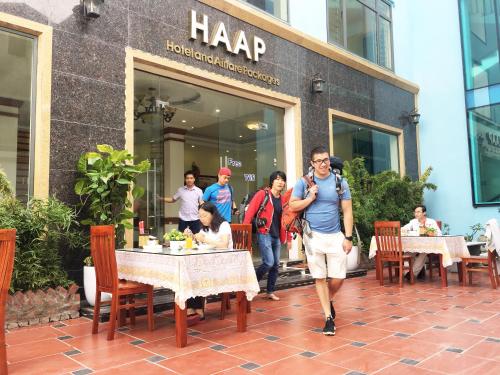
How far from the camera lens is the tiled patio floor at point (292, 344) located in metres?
3.09

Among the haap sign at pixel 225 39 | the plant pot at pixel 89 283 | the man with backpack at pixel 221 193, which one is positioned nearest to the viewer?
the plant pot at pixel 89 283

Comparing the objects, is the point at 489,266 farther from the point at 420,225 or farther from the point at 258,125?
the point at 258,125

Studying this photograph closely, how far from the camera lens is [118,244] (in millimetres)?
5359

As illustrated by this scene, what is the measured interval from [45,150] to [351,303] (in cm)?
413

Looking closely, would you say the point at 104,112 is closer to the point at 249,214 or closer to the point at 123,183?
the point at 123,183

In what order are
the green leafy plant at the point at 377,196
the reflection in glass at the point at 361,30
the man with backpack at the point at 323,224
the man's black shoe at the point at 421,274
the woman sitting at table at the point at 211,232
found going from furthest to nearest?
the reflection in glass at the point at 361,30, the green leafy plant at the point at 377,196, the man's black shoe at the point at 421,274, the woman sitting at table at the point at 211,232, the man with backpack at the point at 323,224

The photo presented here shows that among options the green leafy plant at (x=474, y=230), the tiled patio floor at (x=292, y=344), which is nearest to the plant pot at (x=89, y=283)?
the tiled patio floor at (x=292, y=344)

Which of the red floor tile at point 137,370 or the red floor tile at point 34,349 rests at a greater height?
the red floor tile at point 137,370

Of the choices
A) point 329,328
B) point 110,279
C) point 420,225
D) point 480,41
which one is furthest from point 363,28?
point 110,279

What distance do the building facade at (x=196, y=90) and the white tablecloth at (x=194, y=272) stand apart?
1.97 m

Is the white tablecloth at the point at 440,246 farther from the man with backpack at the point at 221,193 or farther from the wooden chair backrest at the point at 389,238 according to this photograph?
the man with backpack at the point at 221,193

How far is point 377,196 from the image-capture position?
929 cm

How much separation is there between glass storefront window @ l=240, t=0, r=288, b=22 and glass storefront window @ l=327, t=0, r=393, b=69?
1411 millimetres

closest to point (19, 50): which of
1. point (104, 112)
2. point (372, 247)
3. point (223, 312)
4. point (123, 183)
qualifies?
point (104, 112)
